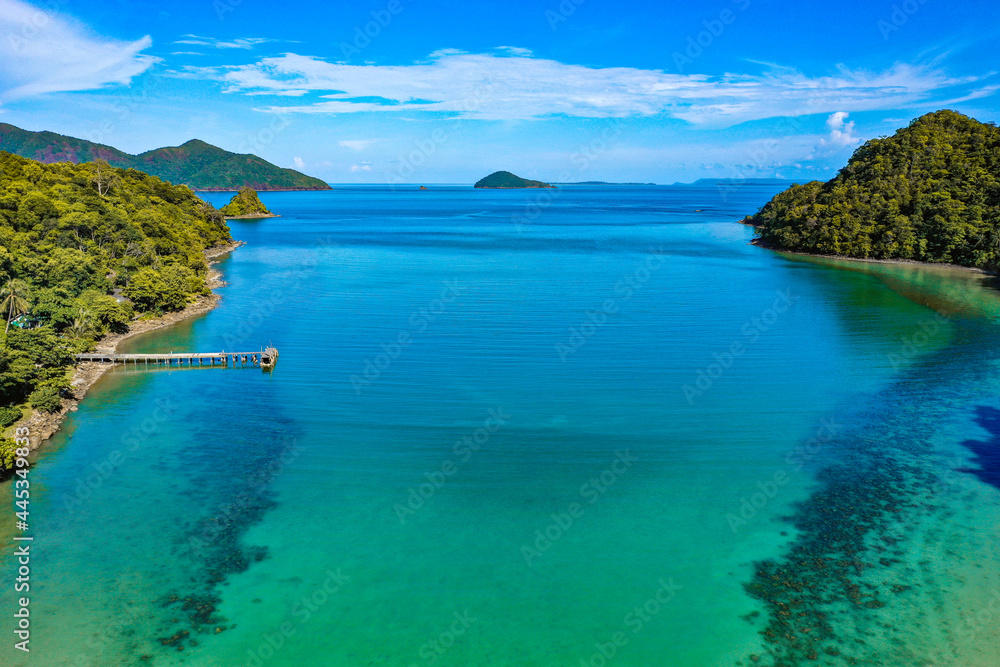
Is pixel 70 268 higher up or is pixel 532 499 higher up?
pixel 70 268

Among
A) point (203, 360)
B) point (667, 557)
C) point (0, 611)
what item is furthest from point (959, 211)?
point (0, 611)

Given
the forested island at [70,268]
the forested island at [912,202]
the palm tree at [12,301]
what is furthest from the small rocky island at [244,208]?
the palm tree at [12,301]

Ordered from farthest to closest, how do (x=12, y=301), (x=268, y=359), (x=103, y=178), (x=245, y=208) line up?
1. (x=245, y=208)
2. (x=103, y=178)
3. (x=268, y=359)
4. (x=12, y=301)

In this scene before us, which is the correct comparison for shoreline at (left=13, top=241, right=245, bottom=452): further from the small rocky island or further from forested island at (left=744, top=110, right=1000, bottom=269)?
the small rocky island

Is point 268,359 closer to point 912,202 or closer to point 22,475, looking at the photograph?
point 22,475

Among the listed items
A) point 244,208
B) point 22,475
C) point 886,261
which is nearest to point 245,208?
point 244,208

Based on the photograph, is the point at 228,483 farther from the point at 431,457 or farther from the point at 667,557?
the point at 667,557

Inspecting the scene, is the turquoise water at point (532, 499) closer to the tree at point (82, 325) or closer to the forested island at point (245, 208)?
the tree at point (82, 325)

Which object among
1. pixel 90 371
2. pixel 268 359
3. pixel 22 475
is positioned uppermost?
pixel 268 359

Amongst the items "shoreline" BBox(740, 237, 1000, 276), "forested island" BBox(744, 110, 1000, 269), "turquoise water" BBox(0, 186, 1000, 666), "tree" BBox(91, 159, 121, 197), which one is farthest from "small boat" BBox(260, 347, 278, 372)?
"forested island" BBox(744, 110, 1000, 269)
